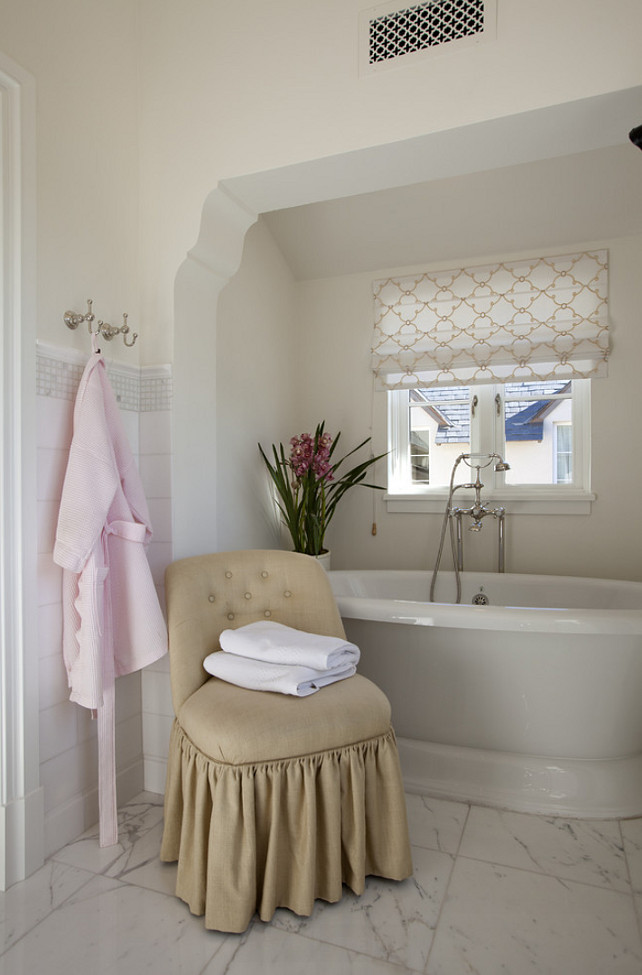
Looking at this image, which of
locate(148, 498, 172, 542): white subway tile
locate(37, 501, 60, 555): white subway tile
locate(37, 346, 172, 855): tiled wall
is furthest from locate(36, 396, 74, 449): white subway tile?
locate(148, 498, 172, 542): white subway tile

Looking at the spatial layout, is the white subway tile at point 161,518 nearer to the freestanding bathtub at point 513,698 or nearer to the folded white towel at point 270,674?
the folded white towel at point 270,674

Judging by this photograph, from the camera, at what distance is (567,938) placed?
1.42 meters

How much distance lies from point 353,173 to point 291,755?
1.74m

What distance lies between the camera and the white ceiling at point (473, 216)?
9.09ft

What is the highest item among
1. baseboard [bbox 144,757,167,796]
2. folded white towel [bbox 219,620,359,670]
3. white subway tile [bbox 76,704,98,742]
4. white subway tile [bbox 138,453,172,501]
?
white subway tile [bbox 138,453,172,501]

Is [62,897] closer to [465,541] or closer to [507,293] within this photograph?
[465,541]

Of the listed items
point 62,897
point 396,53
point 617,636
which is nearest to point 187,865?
point 62,897

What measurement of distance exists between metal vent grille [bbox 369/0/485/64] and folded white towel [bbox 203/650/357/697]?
176 cm

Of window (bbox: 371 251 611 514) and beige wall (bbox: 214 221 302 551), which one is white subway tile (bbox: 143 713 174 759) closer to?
beige wall (bbox: 214 221 302 551)

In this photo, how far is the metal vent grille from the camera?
5.62ft

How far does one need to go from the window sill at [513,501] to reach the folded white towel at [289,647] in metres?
1.55

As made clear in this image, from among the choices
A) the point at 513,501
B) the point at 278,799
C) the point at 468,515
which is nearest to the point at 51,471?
the point at 278,799

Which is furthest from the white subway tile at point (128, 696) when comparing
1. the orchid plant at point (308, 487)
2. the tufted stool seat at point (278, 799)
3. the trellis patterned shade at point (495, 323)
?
the trellis patterned shade at point (495, 323)

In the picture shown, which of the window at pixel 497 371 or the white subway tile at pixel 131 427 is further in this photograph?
the window at pixel 497 371
